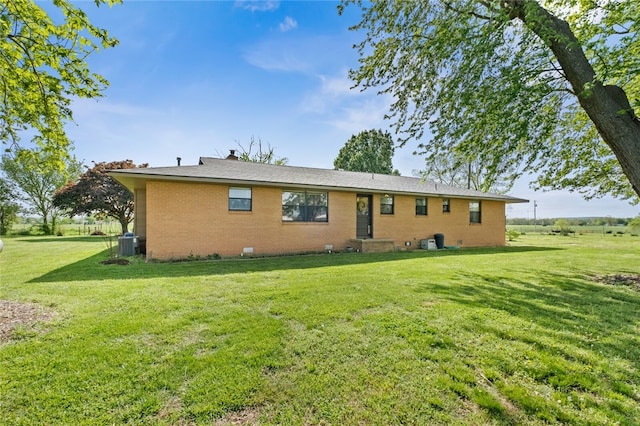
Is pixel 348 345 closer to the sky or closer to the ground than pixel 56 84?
closer to the ground

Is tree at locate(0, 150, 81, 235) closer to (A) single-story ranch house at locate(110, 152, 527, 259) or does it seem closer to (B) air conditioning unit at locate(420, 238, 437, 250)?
(A) single-story ranch house at locate(110, 152, 527, 259)

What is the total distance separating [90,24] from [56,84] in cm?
120

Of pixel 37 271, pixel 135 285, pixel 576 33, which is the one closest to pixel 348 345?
pixel 135 285

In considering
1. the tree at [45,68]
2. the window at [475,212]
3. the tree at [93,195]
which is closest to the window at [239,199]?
the tree at [45,68]

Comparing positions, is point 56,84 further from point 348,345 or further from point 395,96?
point 395,96

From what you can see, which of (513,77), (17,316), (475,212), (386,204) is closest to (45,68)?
(17,316)

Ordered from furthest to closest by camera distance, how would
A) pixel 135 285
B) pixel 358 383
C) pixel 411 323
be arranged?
1. pixel 135 285
2. pixel 411 323
3. pixel 358 383

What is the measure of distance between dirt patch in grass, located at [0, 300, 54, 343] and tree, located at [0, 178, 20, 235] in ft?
101

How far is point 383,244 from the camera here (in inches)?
536

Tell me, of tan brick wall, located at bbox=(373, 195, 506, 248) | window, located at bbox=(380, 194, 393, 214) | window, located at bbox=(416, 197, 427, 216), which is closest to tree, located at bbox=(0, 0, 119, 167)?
tan brick wall, located at bbox=(373, 195, 506, 248)

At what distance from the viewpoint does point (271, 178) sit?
11.8 metres

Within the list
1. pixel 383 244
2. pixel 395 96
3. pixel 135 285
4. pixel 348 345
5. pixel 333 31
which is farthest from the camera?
pixel 383 244

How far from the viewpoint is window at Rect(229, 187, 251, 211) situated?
36.6 ft

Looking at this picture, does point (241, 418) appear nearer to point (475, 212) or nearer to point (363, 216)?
point (363, 216)
